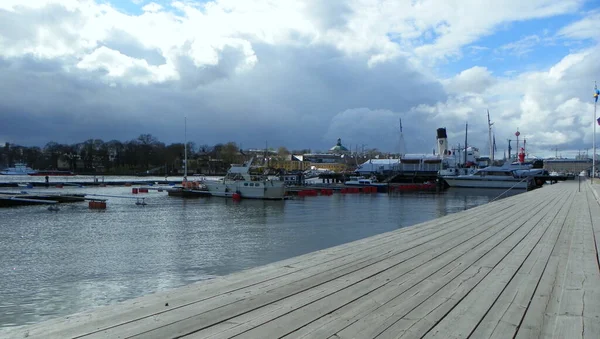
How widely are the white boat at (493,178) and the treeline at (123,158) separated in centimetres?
7215

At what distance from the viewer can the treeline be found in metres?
140

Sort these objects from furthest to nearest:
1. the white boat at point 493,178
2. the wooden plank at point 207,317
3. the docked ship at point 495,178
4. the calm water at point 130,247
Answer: the white boat at point 493,178 → the docked ship at point 495,178 → the calm water at point 130,247 → the wooden plank at point 207,317

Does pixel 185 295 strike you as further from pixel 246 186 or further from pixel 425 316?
pixel 246 186

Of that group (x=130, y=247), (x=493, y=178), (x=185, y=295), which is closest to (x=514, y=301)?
(x=185, y=295)

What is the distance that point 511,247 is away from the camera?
315 inches

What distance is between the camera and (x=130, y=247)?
19.2 meters

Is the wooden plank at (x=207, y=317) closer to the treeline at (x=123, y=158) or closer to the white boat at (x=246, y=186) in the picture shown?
the white boat at (x=246, y=186)

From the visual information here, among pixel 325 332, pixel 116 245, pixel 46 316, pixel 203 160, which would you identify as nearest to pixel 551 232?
pixel 325 332

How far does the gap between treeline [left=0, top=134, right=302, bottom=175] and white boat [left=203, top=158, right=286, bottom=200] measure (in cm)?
8214

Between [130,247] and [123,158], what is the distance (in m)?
131

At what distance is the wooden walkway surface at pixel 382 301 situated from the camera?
3725 mm

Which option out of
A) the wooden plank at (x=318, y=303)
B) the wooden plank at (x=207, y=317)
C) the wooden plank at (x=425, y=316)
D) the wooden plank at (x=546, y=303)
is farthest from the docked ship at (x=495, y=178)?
the wooden plank at (x=207, y=317)

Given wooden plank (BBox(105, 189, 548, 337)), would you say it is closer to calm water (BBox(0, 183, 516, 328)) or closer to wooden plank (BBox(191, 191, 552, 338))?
wooden plank (BBox(191, 191, 552, 338))

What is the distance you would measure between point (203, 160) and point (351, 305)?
14853 cm
